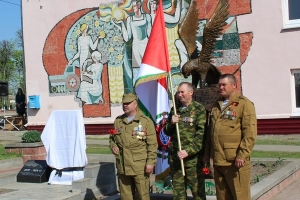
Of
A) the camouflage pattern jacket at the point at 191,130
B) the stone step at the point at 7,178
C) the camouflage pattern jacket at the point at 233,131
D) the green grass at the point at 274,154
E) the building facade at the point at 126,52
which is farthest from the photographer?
the building facade at the point at 126,52

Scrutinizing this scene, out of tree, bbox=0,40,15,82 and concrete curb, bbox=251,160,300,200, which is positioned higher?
tree, bbox=0,40,15,82

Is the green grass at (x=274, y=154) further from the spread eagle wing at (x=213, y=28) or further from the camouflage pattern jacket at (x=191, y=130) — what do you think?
the camouflage pattern jacket at (x=191, y=130)

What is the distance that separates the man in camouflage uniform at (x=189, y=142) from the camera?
18.6ft

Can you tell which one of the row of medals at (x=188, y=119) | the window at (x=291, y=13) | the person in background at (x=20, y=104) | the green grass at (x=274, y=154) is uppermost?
the window at (x=291, y=13)

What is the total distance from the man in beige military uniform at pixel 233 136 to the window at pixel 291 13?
11.7 metres

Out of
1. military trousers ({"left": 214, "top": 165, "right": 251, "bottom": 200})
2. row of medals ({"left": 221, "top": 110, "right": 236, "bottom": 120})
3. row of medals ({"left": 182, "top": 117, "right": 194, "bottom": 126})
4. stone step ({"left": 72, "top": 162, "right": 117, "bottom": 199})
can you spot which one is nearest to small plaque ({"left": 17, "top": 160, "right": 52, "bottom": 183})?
stone step ({"left": 72, "top": 162, "right": 117, "bottom": 199})

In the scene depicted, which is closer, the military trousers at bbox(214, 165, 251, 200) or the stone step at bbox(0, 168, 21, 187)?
the military trousers at bbox(214, 165, 251, 200)

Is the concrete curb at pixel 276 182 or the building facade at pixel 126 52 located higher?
the building facade at pixel 126 52

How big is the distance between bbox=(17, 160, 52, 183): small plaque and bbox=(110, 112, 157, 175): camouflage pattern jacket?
354 cm

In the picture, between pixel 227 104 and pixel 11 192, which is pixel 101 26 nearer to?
pixel 11 192

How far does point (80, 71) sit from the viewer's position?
2003 centimetres

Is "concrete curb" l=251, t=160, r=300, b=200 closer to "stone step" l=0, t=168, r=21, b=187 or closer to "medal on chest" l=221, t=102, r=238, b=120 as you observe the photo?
"medal on chest" l=221, t=102, r=238, b=120

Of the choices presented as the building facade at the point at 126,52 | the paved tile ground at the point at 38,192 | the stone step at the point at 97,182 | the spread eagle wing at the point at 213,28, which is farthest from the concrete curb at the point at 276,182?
the building facade at the point at 126,52

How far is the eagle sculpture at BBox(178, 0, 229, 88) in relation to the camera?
7.96 meters
